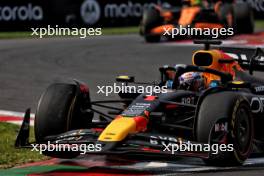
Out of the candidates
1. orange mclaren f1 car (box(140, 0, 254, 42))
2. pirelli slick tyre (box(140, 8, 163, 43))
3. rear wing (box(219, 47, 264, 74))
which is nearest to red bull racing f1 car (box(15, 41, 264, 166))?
rear wing (box(219, 47, 264, 74))

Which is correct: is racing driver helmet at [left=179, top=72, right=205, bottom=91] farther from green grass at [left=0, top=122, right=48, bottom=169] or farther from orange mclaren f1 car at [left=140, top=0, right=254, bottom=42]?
orange mclaren f1 car at [left=140, top=0, right=254, bottom=42]

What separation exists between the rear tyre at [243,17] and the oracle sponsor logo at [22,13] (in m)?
5.97

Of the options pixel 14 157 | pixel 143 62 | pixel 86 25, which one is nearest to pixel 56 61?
pixel 143 62

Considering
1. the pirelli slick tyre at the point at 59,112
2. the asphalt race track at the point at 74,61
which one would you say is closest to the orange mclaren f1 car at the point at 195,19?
the asphalt race track at the point at 74,61

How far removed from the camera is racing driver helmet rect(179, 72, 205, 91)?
9.40m

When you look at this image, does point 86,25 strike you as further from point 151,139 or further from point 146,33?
point 151,139

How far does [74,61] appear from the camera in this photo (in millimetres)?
19453

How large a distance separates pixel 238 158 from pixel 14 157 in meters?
2.44

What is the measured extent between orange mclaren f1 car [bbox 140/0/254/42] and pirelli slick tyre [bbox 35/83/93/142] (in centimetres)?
1372

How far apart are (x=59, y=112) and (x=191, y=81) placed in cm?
158

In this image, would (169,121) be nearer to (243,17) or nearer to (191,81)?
(191,81)

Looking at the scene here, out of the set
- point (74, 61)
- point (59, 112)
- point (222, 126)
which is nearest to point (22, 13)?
point (74, 61)

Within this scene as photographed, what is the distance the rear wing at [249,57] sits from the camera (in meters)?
10.8

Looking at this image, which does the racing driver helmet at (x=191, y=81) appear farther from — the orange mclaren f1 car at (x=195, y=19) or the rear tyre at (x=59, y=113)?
the orange mclaren f1 car at (x=195, y=19)
